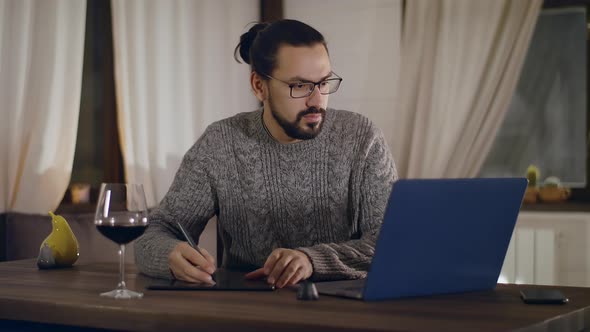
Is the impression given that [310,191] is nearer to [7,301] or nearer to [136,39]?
[7,301]

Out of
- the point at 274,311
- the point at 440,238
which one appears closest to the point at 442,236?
the point at 440,238

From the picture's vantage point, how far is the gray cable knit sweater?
2.18 metres

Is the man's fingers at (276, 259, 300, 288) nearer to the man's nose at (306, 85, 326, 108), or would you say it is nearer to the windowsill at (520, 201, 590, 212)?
the man's nose at (306, 85, 326, 108)

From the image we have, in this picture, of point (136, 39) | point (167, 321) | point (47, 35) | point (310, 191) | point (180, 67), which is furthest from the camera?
point (180, 67)

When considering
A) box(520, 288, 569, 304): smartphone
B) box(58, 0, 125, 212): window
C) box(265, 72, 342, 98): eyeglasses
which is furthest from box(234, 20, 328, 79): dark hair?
box(58, 0, 125, 212): window

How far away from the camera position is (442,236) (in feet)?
4.60

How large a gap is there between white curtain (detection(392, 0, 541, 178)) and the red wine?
273 centimetres

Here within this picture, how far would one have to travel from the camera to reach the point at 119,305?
1375 millimetres

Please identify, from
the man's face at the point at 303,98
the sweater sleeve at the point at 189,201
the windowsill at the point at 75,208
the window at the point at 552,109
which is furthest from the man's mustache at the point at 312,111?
the window at the point at 552,109

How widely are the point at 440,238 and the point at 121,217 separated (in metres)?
0.59

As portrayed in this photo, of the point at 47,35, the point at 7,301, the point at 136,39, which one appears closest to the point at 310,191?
the point at 7,301

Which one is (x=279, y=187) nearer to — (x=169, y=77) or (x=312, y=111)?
(x=312, y=111)

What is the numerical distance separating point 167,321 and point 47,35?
7.42ft

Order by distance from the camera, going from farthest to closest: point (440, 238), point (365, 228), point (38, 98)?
point (38, 98), point (365, 228), point (440, 238)
